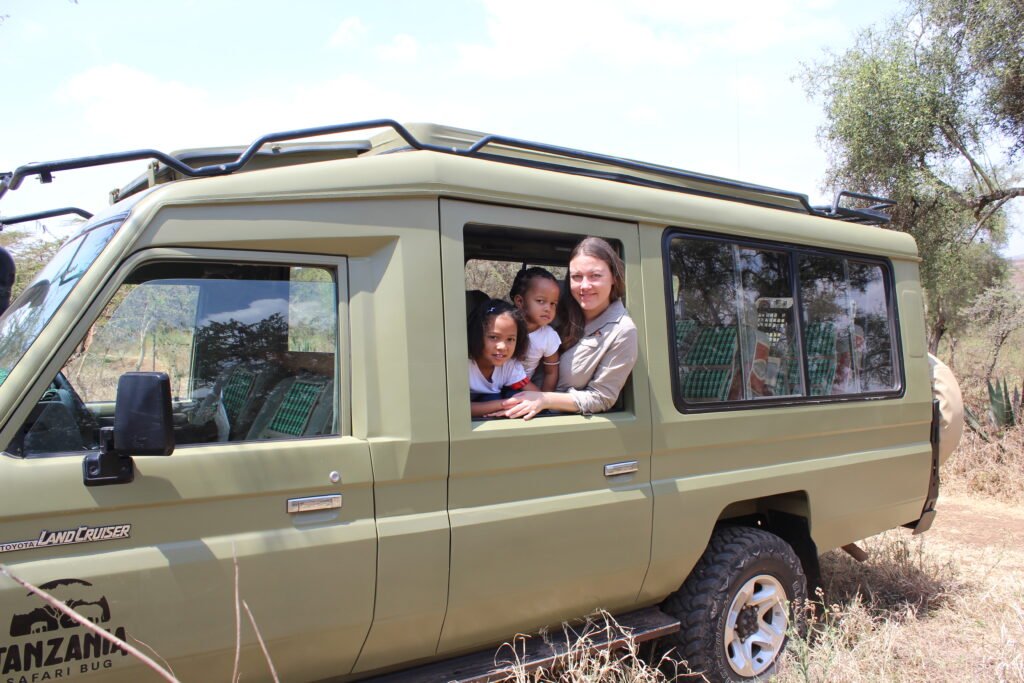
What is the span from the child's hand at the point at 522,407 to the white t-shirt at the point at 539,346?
29 centimetres

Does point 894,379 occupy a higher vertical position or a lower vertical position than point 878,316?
lower

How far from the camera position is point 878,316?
4828 millimetres

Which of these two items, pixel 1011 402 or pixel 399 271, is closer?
pixel 399 271

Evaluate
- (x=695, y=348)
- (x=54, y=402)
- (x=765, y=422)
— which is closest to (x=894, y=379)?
(x=765, y=422)

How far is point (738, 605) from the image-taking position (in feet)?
13.1

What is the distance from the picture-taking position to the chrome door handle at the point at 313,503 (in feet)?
8.77

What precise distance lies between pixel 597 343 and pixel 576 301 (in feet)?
0.92

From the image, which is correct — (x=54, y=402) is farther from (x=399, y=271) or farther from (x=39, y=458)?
(x=399, y=271)

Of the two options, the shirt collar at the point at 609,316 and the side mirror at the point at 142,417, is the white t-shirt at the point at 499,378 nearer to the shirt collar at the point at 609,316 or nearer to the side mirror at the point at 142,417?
the shirt collar at the point at 609,316

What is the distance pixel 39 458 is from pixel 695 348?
289 centimetres

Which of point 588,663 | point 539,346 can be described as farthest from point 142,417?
point 588,663

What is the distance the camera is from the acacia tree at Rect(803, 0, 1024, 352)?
10.0m

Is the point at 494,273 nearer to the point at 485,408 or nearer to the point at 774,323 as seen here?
the point at 774,323

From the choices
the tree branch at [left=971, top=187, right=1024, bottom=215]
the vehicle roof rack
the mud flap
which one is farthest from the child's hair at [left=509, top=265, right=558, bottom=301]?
the tree branch at [left=971, top=187, right=1024, bottom=215]
